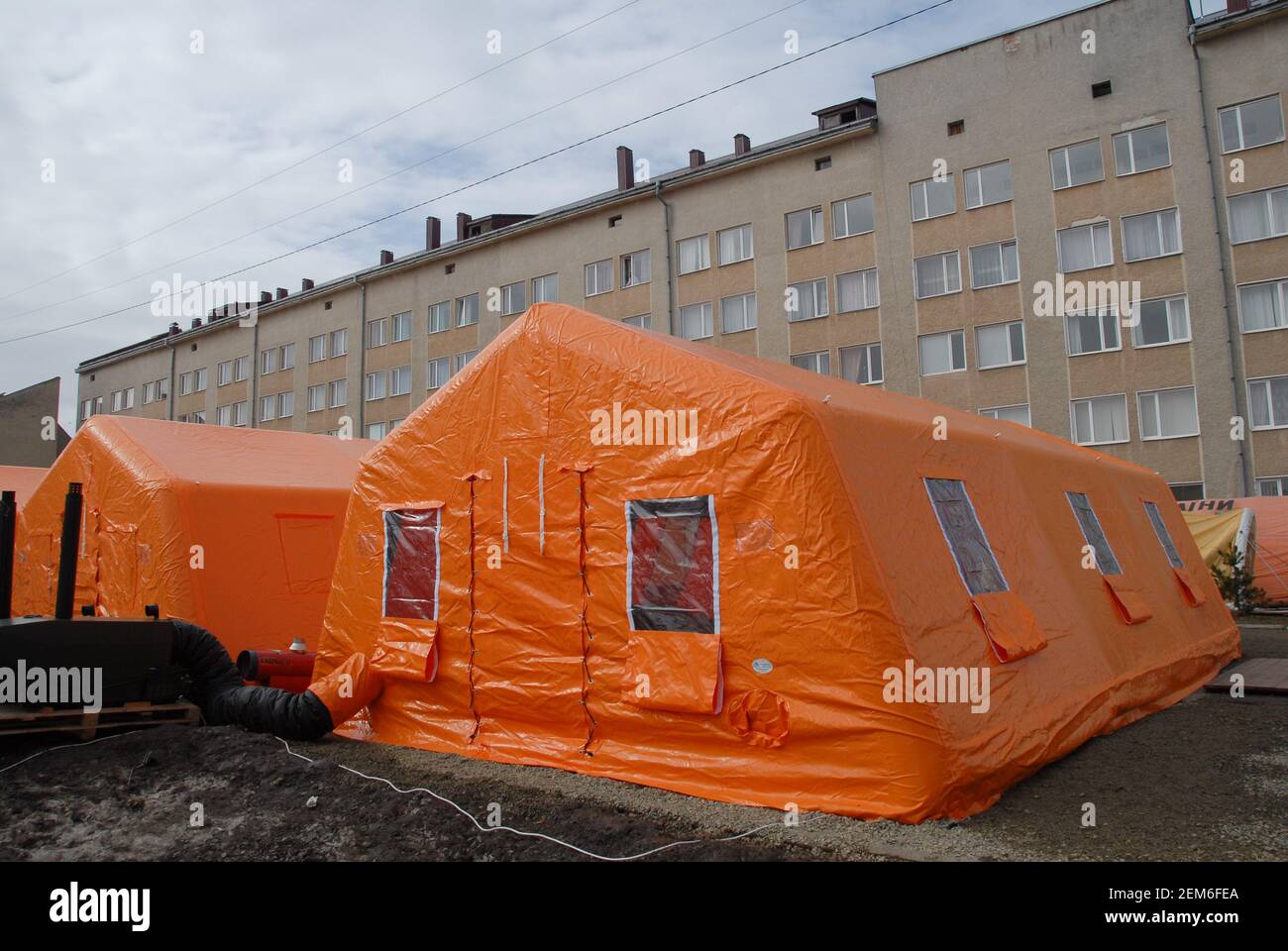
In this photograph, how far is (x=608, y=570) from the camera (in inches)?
264

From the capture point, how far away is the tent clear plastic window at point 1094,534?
9016mm

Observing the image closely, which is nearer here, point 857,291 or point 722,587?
point 722,587

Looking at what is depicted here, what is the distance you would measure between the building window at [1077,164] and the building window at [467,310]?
69.4 ft

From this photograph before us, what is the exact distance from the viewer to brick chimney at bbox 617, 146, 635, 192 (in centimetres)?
3588

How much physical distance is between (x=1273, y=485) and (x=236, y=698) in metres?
23.9

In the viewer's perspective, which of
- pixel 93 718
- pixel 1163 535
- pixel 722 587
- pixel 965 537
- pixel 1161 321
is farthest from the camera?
pixel 1161 321

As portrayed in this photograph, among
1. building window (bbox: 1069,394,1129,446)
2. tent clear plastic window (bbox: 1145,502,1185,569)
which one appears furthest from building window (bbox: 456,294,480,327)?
tent clear plastic window (bbox: 1145,502,1185,569)

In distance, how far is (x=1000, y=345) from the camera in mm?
26547

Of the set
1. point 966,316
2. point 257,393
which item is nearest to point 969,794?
point 966,316

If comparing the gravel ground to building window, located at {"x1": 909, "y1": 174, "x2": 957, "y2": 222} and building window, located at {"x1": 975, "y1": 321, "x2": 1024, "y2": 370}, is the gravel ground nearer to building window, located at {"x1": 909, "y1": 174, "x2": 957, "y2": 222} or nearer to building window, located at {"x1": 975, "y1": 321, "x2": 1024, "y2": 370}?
building window, located at {"x1": 975, "y1": 321, "x2": 1024, "y2": 370}

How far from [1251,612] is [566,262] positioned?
79.9ft

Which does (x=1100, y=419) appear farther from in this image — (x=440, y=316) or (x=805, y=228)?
(x=440, y=316)

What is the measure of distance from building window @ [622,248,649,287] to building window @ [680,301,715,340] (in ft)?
6.69

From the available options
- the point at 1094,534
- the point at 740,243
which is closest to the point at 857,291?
the point at 740,243
